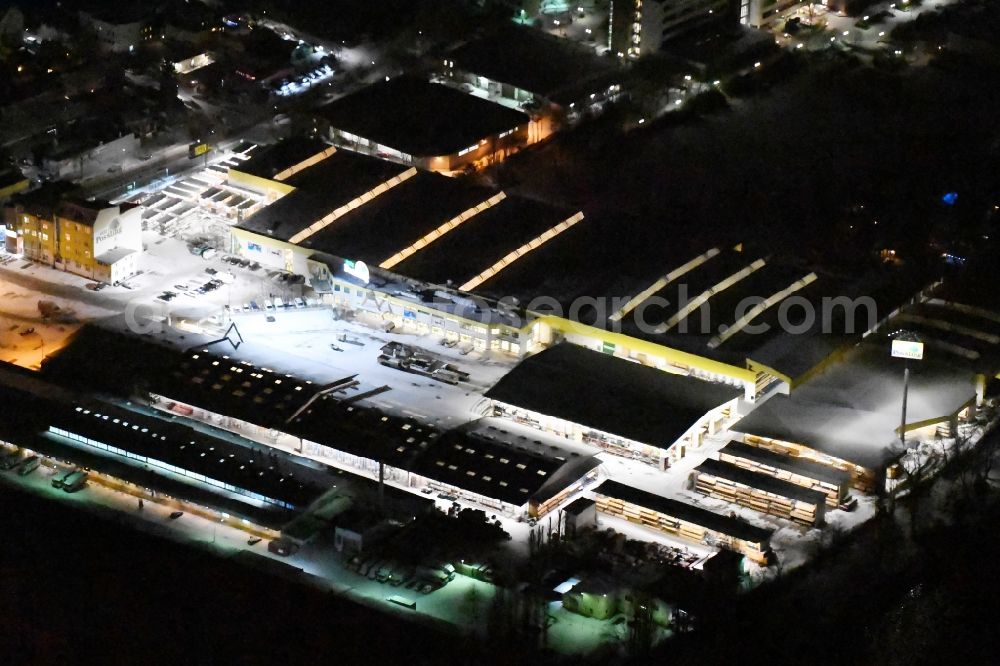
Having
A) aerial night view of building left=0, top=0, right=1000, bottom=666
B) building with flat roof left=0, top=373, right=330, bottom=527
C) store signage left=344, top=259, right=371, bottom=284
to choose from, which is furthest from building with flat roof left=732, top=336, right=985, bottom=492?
store signage left=344, top=259, right=371, bottom=284

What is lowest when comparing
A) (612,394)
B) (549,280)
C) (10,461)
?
(10,461)

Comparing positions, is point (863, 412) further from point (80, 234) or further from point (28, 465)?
point (80, 234)

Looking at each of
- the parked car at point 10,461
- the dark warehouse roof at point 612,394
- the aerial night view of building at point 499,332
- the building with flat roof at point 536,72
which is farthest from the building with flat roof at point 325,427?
the building with flat roof at point 536,72

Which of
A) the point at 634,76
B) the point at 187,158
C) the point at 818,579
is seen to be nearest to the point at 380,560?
the point at 818,579

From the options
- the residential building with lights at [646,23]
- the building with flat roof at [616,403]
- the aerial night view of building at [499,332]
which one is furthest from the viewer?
the residential building with lights at [646,23]

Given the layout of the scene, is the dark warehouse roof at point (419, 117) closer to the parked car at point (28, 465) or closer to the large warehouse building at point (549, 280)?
the large warehouse building at point (549, 280)

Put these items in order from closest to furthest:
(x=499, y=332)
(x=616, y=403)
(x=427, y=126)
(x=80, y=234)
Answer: (x=616, y=403) < (x=499, y=332) < (x=80, y=234) < (x=427, y=126)

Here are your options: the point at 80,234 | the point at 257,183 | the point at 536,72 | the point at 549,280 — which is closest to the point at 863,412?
the point at 549,280
